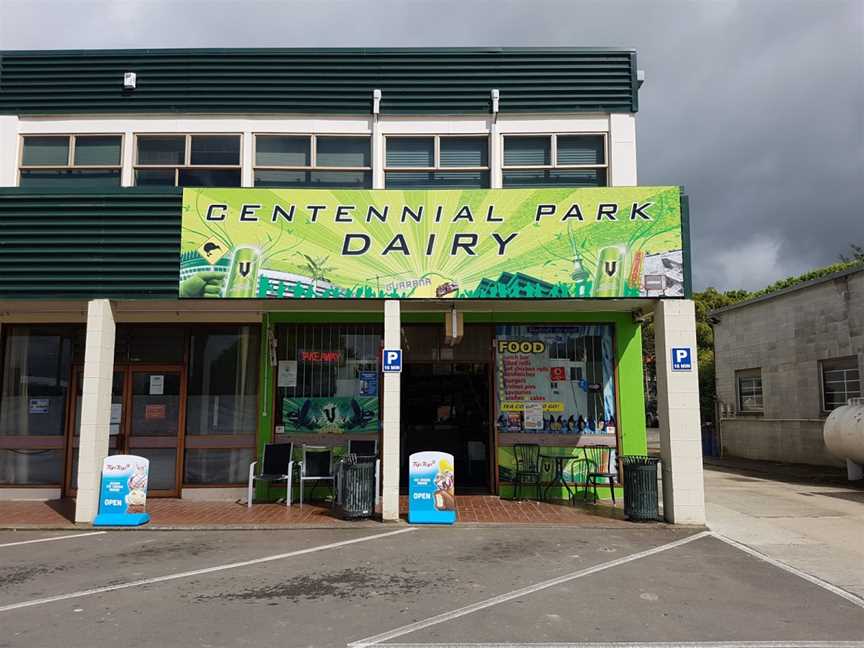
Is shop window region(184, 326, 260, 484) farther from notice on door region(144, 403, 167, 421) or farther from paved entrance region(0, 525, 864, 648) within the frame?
paved entrance region(0, 525, 864, 648)

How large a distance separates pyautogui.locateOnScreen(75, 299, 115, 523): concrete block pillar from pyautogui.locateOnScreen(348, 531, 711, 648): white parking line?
21.3 feet

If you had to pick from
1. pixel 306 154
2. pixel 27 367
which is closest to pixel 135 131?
pixel 306 154

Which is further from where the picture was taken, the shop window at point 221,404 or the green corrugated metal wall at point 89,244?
the shop window at point 221,404

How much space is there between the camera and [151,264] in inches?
399

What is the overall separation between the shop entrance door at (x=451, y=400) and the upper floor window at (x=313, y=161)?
117 inches

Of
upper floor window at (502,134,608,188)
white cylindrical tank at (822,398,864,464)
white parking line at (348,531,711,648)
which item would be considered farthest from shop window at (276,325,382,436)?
white cylindrical tank at (822,398,864,464)

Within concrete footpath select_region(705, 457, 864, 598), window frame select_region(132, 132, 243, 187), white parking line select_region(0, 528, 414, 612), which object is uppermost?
window frame select_region(132, 132, 243, 187)

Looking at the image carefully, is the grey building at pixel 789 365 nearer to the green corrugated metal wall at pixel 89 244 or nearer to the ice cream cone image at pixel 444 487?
the ice cream cone image at pixel 444 487

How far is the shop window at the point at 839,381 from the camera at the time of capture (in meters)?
17.1

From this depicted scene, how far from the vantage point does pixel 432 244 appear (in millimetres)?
10266

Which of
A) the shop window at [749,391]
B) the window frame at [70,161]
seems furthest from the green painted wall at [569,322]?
the shop window at [749,391]

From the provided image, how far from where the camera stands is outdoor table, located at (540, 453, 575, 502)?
11602mm

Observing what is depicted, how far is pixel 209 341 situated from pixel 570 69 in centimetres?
811

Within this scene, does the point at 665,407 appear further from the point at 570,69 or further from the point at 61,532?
the point at 61,532
